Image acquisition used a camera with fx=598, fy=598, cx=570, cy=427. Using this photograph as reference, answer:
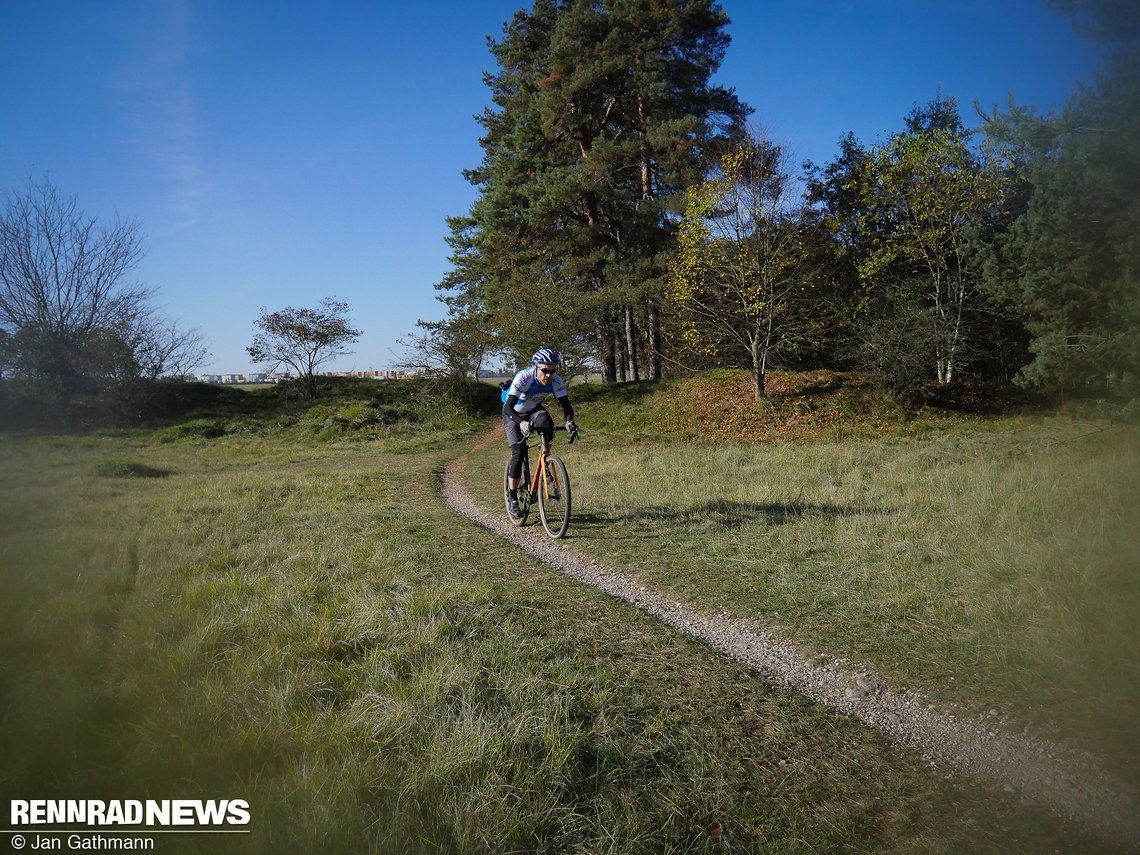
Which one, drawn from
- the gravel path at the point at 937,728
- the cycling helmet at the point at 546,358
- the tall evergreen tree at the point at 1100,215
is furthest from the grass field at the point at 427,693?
the cycling helmet at the point at 546,358

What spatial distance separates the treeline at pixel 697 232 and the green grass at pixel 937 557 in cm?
680

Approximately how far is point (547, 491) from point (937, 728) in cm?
588

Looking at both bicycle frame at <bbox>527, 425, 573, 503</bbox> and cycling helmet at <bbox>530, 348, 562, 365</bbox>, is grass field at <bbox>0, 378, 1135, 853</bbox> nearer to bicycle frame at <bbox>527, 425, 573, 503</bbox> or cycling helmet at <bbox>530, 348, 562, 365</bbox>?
bicycle frame at <bbox>527, 425, 573, 503</bbox>

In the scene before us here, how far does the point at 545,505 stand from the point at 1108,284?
7.12 meters

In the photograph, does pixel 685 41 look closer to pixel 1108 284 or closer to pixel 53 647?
pixel 1108 284

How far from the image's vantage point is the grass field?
1866mm

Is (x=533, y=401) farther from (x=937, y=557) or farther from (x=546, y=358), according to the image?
(x=937, y=557)

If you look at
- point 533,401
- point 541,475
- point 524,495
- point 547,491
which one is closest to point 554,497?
point 547,491

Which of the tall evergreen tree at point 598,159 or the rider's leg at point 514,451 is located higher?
the tall evergreen tree at point 598,159

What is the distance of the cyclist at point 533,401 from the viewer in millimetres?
8266

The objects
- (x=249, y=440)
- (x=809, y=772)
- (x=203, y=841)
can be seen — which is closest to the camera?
(x=203, y=841)

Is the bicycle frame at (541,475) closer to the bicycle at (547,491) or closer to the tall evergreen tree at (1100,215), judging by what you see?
the bicycle at (547,491)

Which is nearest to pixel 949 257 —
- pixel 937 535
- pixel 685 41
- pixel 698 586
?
pixel 685 41

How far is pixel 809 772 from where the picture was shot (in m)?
3.13
